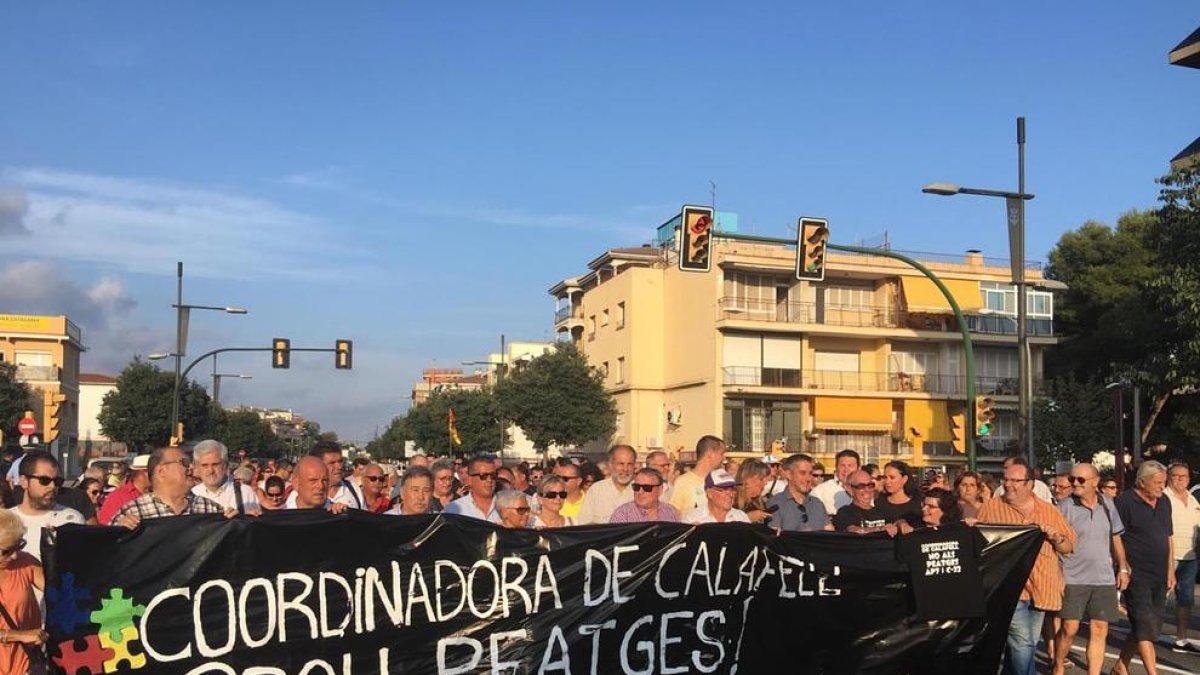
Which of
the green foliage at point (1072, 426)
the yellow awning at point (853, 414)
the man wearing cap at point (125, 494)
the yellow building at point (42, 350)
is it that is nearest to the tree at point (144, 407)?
the yellow building at point (42, 350)

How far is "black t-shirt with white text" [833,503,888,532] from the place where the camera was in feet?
32.6

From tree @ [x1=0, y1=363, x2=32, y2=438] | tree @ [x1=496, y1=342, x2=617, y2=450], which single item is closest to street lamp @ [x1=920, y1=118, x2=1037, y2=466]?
tree @ [x1=496, y1=342, x2=617, y2=450]

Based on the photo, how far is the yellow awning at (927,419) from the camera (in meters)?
52.7

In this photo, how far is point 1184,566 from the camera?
39.2 ft

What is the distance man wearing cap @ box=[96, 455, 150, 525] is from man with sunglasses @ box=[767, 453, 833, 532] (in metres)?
4.95

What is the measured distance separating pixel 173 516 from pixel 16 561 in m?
0.77

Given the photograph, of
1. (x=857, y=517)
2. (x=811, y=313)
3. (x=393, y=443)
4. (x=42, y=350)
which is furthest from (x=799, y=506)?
(x=393, y=443)

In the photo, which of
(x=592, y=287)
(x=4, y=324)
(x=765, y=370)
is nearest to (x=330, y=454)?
(x=765, y=370)

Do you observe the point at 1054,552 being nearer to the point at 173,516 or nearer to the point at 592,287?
the point at 173,516

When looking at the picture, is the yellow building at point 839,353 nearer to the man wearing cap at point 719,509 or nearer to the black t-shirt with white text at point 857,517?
the black t-shirt with white text at point 857,517

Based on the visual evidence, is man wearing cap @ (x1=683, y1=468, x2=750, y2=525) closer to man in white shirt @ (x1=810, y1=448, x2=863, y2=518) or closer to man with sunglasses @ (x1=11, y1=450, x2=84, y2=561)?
man with sunglasses @ (x1=11, y1=450, x2=84, y2=561)

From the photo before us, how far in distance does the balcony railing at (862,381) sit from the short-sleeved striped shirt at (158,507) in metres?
45.0

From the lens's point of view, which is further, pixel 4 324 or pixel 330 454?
pixel 4 324

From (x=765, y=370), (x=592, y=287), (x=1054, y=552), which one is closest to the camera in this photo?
(x=1054, y=552)
